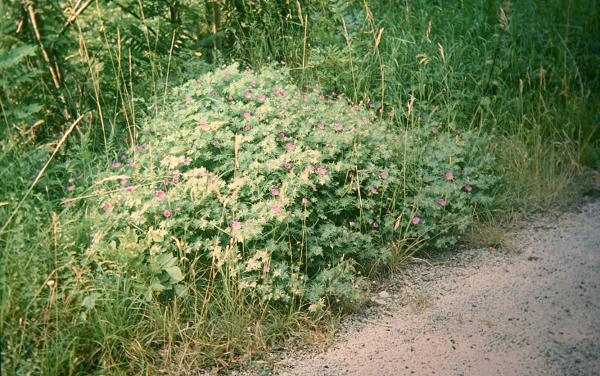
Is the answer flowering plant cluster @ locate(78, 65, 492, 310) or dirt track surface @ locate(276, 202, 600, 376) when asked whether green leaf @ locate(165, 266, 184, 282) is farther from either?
dirt track surface @ locate(276, 202, 600, 376)

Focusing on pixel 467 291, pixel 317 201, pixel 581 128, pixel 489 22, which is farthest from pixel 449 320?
pixel 489 22

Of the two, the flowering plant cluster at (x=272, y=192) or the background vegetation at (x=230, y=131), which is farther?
the flowering plant cluster at (x=272, y=192)

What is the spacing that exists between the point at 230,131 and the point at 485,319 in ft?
5.82

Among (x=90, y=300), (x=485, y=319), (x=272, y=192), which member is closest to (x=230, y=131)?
(x=272, y=192)

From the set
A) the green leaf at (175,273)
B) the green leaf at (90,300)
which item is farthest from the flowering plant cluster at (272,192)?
the green leaf at (90,300)

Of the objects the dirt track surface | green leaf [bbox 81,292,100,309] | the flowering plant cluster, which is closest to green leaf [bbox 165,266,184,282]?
the flowering plant cluster

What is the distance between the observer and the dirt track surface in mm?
2943

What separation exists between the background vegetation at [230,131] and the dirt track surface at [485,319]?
191mm

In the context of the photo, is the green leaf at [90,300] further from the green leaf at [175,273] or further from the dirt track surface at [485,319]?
the dirt track surface at [485,319]

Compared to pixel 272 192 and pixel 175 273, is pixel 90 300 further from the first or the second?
pixel 272 192

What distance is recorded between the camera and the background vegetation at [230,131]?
2932 mm

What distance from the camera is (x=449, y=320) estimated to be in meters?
3.26

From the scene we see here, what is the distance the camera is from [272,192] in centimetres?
340

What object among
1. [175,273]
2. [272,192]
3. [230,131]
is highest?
[230,131]
